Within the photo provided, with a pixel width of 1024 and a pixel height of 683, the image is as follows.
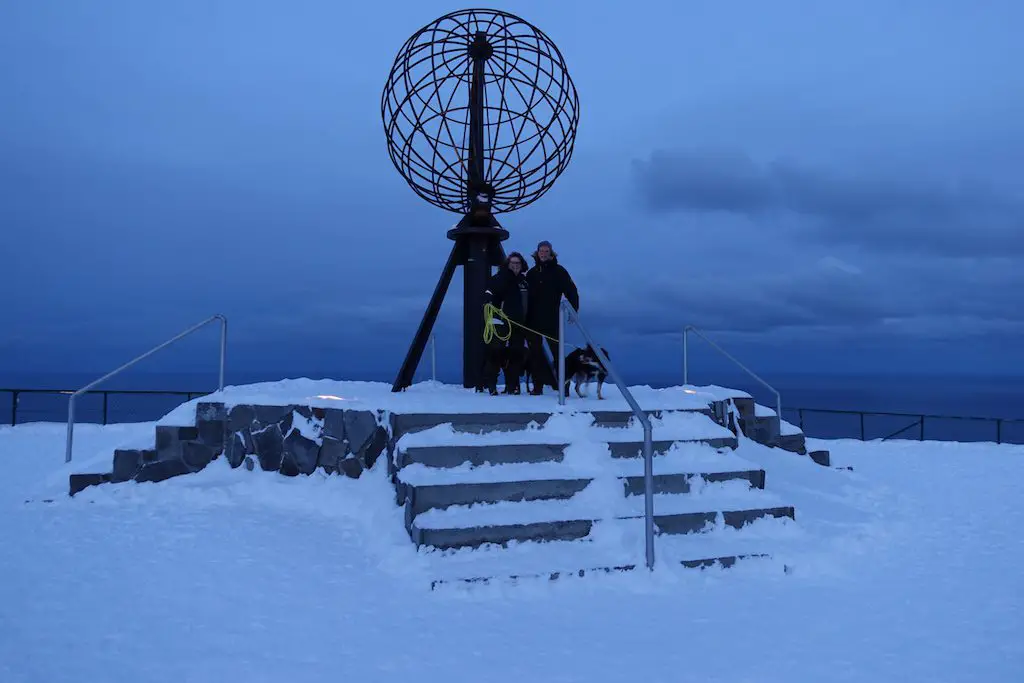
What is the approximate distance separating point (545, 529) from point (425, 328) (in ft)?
12.3

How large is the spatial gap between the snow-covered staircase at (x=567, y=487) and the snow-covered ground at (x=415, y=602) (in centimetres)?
20

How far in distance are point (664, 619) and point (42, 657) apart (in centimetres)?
312

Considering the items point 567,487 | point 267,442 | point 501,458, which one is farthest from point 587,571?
point 267,442

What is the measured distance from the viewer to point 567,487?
5.07 m

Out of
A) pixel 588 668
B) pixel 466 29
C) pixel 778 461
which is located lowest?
pixel 588 668

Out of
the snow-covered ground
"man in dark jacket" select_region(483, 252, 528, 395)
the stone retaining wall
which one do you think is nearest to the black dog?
"man in dark jacket" select_region(483, 252, 528, 395)

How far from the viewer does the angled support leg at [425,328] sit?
7621 mm

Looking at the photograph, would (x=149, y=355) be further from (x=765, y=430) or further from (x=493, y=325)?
(x=765, y=430)

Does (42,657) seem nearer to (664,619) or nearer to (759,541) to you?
(664,619)

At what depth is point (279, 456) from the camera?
6.32 m

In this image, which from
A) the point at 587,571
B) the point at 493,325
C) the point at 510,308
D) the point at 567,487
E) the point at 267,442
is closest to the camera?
the point at 587,571

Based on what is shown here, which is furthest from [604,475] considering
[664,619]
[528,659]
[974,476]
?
[974,476]

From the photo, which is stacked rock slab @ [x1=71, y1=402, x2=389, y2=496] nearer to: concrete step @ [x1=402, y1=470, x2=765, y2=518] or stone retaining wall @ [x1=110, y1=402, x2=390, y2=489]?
stone retaining wall @ [x1=110, y1=402, x2=390, y2=489]

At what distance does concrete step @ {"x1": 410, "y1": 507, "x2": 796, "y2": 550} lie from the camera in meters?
4.49
